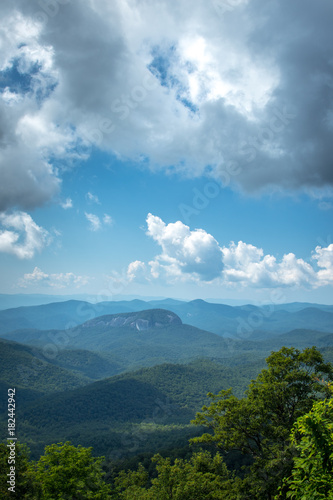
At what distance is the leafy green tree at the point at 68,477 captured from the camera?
20.1m

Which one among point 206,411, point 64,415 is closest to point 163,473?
→ point 206,411

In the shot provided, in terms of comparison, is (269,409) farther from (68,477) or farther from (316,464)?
(68,477)

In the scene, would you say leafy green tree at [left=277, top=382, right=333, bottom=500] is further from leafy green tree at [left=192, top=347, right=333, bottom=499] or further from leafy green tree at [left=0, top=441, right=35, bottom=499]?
leafy green tree at [left=0, top=441, right=35, bottom=499]

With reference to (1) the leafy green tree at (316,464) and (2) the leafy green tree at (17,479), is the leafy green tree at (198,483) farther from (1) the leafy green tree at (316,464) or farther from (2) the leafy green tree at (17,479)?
(2) the leafy green tree at (17,479)

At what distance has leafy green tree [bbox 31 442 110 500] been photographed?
2009 centimetres

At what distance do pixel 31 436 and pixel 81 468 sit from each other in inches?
4626

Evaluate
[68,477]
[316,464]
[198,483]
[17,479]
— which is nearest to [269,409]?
[198,483]

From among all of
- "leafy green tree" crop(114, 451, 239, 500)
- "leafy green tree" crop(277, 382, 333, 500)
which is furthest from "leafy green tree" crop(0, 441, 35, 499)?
"leafy green tree" crop(277, 382, 333, 500)

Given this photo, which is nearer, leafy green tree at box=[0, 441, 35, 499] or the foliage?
the foliage

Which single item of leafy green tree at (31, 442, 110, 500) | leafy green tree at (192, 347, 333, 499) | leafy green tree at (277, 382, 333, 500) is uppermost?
leafy green tree at (277, 382, 333, 500)

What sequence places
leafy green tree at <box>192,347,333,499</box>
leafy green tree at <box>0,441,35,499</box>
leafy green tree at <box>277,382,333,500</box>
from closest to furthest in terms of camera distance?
1. leafy green tree at <box>277,382,333,500</box>
2. leafy green tree at <box>0,441,35,499</box>
3. leafy green tree at <box>192,347,333,499</box>

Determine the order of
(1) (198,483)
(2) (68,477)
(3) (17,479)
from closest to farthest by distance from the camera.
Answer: (3) (17,479) < (1) (198,483) < (2) (68,477)

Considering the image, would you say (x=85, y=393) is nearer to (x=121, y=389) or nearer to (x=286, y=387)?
(x=121, y=389)

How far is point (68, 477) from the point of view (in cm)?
2128
